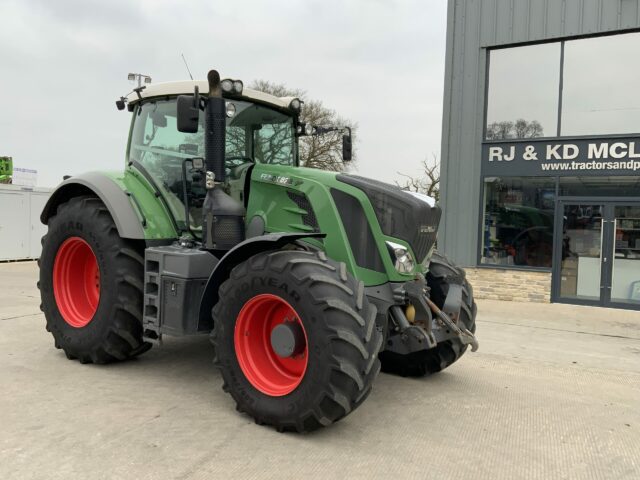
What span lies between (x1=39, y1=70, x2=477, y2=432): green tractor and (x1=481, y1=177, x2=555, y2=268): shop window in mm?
6035

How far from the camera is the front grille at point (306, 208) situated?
4.07m

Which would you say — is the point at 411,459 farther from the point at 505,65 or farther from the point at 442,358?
the point at 505,65

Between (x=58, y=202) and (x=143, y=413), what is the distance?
2.63 meters

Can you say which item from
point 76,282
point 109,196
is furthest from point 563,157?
point 76,282

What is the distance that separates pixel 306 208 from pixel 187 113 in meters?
1.10

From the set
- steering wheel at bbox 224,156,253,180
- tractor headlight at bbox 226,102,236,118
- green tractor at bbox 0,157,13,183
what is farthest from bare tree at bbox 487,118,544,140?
green tractor at bbox 0,157,13,183

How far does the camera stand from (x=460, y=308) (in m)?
4.41

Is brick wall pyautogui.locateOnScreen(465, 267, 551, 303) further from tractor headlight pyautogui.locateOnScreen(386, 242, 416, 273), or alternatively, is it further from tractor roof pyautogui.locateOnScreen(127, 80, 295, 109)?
tractor headlight pyautogui.locateOnScreen(386, 242, 416, 273)

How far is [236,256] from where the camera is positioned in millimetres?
3916

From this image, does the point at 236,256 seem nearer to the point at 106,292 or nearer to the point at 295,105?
the point at 106,292

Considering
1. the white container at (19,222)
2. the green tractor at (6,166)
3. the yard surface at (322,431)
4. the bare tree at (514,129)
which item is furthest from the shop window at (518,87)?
the green tractor at (6,166)

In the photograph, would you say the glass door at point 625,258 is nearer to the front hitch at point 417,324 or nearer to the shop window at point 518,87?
the shop window at point 518,87

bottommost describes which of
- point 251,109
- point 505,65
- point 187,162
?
point 187,162

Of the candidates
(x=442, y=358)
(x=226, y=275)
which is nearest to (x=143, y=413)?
(x=226, y=275)
